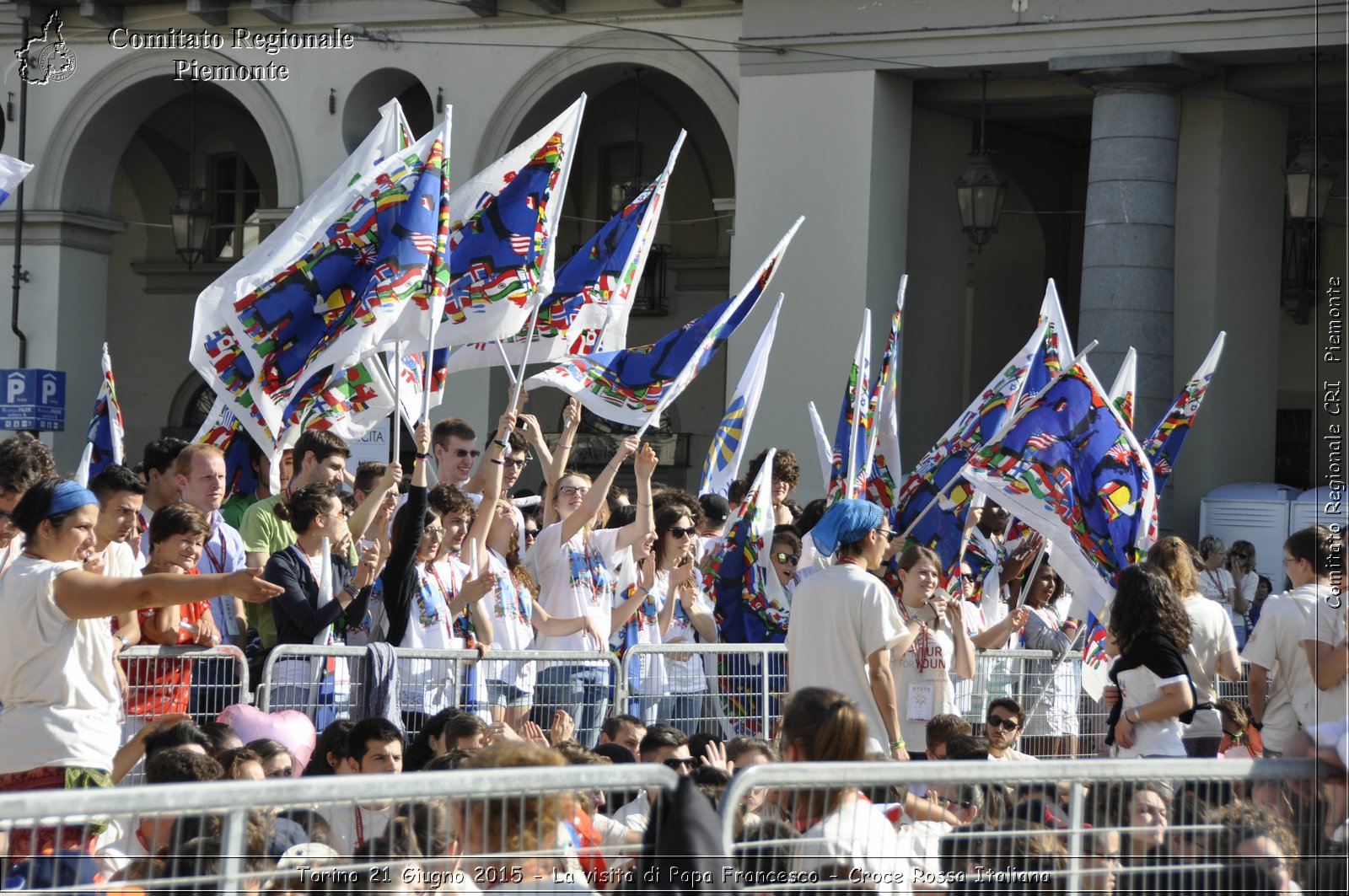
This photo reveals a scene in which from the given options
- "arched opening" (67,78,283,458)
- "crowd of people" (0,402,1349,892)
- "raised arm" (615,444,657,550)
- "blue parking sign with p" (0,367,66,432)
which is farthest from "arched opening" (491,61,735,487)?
"raised arm" (615,444,657,550)

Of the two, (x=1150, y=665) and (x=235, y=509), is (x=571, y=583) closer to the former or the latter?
(x=235, y=509)

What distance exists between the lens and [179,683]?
679cm

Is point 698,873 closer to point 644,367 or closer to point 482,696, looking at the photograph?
point 482,696

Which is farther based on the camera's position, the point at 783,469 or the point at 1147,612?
the point at 783,469

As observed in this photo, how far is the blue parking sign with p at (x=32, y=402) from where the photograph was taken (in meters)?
20.1

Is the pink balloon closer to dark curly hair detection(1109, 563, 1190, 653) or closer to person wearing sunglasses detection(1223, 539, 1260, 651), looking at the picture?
dark curly hair detection(1109, 563, 1190, 653)

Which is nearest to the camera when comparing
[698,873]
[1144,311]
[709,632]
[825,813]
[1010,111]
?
[698,873]

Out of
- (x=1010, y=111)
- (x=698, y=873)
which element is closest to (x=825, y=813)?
(x=698, y=873)

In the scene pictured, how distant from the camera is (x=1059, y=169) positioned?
2188cm

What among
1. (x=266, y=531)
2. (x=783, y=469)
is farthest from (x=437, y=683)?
(x=783, y=469)

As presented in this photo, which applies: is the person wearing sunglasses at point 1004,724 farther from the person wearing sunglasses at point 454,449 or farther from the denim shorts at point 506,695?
the person wearing sunglasses at point 454,449

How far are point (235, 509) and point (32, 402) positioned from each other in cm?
1262

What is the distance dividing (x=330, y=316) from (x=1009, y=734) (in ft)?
12.0

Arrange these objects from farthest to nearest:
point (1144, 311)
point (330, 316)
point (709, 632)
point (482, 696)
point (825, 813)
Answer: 1. point (1144, 311)
2. point (709, 632)
3. point (330, 316)
4. point (482, 696)
5. point (825, 813)
